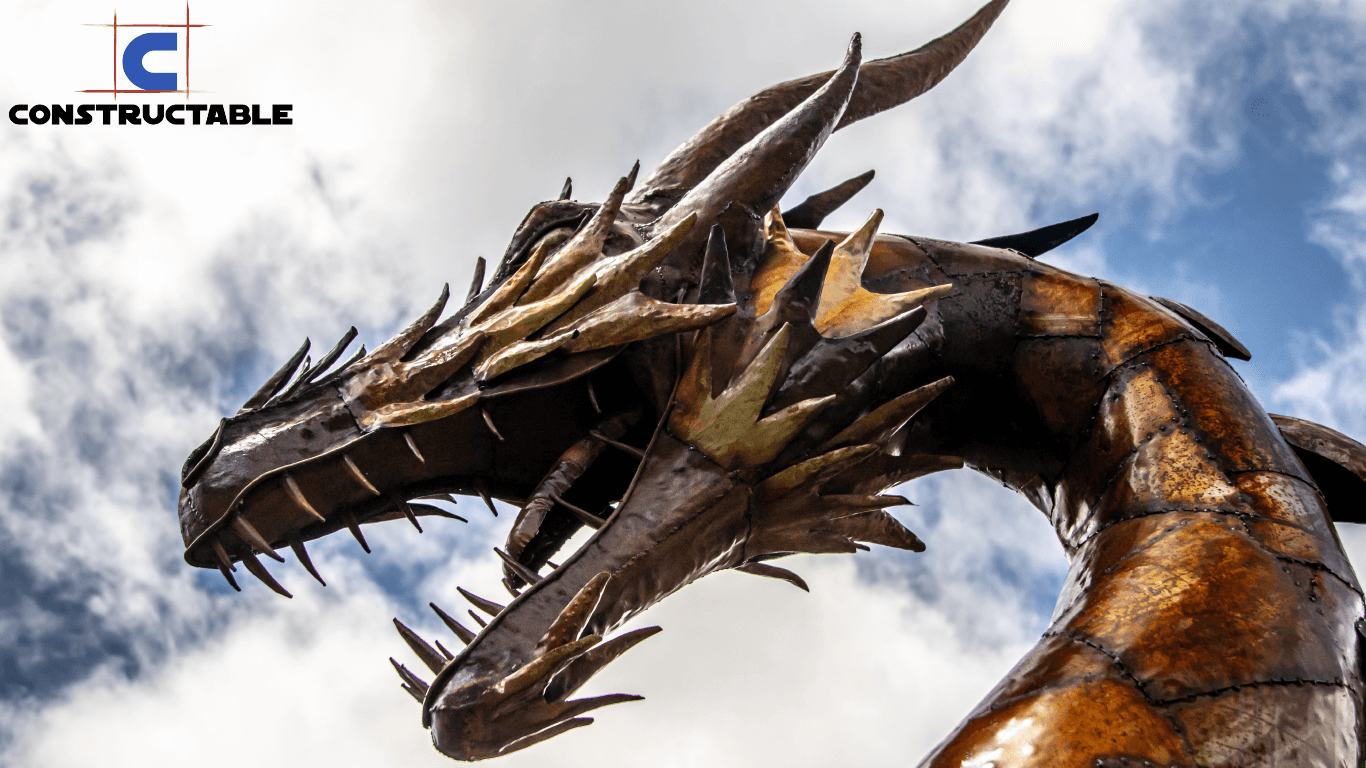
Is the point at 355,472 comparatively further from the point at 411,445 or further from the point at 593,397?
the point at 593,397

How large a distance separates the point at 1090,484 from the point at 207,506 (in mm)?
2274

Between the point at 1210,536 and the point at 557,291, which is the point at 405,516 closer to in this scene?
the point at 557,291

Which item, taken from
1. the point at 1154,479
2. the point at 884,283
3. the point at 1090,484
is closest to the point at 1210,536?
the point at 1154,479

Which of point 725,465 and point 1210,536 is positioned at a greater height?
point 725,465

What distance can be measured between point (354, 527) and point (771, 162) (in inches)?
58.2

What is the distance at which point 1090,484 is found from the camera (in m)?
3.00

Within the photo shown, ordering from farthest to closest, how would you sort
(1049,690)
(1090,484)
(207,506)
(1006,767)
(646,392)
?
1. (1090,484)
2. (646,392)
3. (207,506)
4. (1049,690)
5. (1006,767)

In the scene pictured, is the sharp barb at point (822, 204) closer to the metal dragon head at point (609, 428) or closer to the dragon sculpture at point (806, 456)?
the dragon sculpture at point (806, 456)

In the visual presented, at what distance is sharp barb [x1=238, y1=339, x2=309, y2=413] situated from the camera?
259 centimetres

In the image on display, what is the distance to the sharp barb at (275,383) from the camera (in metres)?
2.59

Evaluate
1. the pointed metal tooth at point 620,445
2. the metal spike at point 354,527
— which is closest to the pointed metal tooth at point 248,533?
the metal spike at point 354,527

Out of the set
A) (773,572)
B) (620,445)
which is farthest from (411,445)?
(773,572)

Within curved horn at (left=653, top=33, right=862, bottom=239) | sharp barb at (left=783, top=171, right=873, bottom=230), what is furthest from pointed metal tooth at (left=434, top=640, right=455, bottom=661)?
sharp barb at (left=783, top=171, right=873, bottom=230)

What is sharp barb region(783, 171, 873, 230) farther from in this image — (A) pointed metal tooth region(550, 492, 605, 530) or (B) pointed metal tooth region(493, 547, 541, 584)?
(B) pointed metal tooth region(493, 547, 541, 584)
